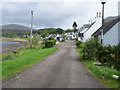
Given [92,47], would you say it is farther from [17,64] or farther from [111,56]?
[17,64]

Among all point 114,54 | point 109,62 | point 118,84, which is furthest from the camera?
point 109,62

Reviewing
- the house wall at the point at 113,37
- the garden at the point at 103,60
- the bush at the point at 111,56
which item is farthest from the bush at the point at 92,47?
the house wall at the point at 113,37

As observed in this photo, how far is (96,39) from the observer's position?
56.1 ft

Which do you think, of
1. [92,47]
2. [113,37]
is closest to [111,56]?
[92,47]

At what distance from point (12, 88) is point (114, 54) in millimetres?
8950

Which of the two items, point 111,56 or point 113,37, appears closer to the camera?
point 111,56

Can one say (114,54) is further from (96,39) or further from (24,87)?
(24,87)

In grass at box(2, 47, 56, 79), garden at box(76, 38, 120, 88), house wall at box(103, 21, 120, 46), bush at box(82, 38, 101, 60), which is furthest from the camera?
house wall at box(103, 21, 120, 46)

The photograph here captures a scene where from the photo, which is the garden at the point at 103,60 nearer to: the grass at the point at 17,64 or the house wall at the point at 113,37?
Result: the house wall at the point at 113,37

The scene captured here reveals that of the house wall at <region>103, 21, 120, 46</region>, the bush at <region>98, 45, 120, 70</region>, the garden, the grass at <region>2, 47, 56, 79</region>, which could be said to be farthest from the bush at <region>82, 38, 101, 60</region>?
the grass at <region>2, 47, 56, 79</region>

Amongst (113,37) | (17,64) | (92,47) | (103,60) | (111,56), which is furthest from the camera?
(113,37)

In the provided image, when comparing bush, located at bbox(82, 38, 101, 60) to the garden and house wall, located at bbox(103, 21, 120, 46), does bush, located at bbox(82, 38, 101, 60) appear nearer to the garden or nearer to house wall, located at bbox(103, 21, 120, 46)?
the garden

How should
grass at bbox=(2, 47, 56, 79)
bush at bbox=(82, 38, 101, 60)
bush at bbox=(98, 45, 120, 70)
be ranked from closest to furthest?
grass at bbox=(2, 47, 56, 79)
bush at bbox=(98, 45, 120, 70)
bush at bbox=(82, 38, 101, 60)

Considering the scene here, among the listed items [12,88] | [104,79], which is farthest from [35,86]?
[104,79]
